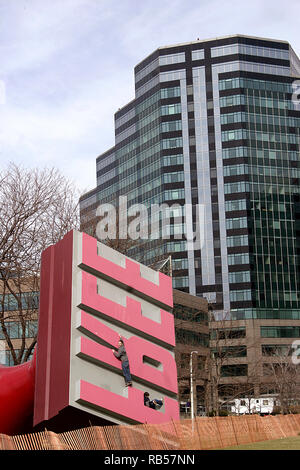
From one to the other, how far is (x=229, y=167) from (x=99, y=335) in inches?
3896

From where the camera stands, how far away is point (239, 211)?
11319 centimetres

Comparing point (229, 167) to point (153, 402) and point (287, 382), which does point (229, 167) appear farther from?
point (153, 402)

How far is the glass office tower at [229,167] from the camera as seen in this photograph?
112 m

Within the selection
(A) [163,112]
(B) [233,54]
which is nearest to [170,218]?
(A) [163,112]

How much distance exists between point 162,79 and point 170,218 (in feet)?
82.7

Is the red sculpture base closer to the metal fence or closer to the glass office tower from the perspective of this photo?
the metal fence

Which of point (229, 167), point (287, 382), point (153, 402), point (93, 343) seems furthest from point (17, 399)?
point (229, 167)

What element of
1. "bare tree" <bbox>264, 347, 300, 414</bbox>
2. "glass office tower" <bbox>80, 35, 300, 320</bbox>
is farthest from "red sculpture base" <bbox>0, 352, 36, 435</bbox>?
"glass office tower" <bbox>80, 35, 300, 320</bbox>

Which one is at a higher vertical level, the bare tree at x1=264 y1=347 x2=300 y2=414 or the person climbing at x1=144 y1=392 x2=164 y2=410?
the person climbing at x1=144 y1=392 x2=164 y2=410

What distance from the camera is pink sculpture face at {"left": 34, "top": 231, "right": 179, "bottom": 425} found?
17.7 meters

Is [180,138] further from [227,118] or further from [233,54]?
[233,54]

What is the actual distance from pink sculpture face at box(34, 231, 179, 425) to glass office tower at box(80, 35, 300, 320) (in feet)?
298

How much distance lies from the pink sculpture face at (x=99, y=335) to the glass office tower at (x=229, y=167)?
9073 cm

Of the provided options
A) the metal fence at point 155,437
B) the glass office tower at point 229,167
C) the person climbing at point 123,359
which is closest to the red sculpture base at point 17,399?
the person climbing at point 123,359
